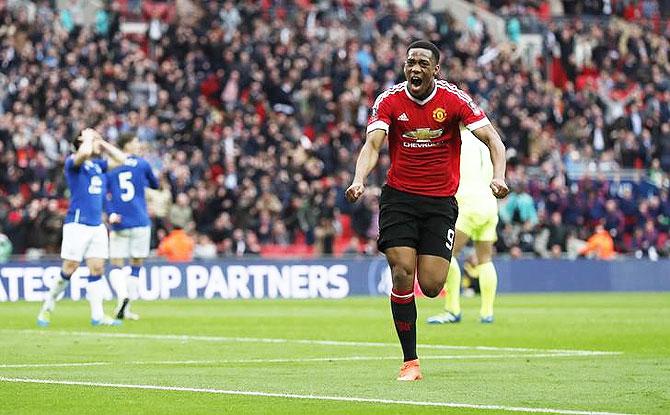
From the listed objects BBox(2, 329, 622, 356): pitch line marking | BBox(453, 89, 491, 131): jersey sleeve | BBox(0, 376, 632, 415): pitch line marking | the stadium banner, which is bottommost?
the stadium banner

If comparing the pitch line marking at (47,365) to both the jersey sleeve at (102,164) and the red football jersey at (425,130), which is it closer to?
the red football jersey at (425,130)

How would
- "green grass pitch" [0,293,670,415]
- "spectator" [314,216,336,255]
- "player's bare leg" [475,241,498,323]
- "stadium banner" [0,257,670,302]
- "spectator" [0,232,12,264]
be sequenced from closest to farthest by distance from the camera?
"green grass pitch" [0,293,670,415]
"player's bare leg" [475,241,498,323]
"stadium banner" [0,257,670,302]
"spectator" [0,232,12,264]
"spectator" [314,216,336,255]

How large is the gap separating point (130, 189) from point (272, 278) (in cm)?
929

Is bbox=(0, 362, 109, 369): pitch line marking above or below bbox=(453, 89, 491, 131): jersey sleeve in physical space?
below

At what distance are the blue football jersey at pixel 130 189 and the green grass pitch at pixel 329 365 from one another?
4.60 feet

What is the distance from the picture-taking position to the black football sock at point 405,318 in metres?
11.4

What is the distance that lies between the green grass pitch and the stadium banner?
593 cm

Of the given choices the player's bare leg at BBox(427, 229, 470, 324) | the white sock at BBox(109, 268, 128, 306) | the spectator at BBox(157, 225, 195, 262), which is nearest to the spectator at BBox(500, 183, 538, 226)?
the spectator at BBox(157, 225, 195, 262)

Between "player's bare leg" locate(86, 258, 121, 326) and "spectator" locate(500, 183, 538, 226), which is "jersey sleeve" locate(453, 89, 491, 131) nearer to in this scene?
"player's bare leg" locate(86, 258, 121, 326)

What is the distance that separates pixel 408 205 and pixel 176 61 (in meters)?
24.4

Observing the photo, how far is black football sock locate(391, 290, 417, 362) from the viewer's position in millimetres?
11406

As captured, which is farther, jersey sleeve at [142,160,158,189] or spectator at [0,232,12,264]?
spectator at [0,232,12,264]

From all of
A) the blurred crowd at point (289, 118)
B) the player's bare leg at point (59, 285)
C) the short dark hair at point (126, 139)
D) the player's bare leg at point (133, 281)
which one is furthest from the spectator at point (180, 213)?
the player's bare leg at point (59, 285)

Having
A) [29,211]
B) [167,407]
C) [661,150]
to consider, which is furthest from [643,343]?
[661,150]
